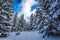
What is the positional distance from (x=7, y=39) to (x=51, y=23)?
23.7 ft

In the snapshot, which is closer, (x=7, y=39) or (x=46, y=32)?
(x=46, y=32)

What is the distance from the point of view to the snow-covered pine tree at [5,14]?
2451 centimetres

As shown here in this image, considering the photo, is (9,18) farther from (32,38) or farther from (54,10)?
(54,10)

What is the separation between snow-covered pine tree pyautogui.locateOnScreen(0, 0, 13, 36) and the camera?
2451 cm

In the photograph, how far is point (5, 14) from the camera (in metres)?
26.2

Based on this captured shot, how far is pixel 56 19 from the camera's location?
721 inches

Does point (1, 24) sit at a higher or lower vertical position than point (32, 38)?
higher

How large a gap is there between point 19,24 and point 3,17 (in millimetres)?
35198

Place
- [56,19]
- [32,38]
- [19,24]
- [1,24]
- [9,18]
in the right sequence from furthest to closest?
1. [19,24]
2. [9,18]
3. [1,24]
4. [32,38]
5. [56,19]

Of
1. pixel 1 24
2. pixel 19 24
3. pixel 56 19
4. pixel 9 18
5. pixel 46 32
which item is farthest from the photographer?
pixel 19 24

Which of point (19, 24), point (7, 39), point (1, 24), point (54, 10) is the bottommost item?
point (19, 24)

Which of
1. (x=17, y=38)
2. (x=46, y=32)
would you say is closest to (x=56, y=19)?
(x=46, y=32)

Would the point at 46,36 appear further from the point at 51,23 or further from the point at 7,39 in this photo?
the point at 7,39

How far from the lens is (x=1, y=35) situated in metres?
24.4
